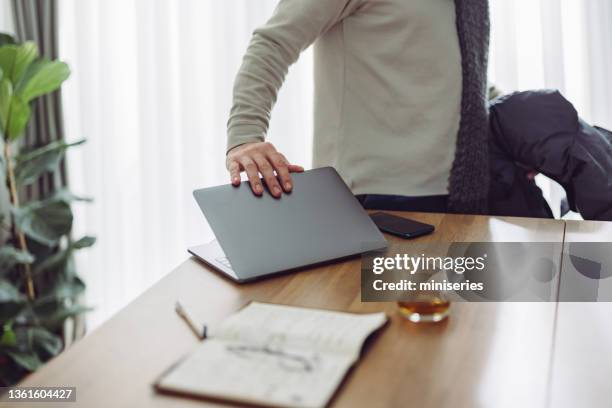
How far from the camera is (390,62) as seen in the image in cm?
129

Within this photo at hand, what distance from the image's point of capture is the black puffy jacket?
4.14ft

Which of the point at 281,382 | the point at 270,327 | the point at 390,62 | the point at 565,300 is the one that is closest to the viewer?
the point at 281,382

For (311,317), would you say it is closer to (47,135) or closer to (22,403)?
(22,403)

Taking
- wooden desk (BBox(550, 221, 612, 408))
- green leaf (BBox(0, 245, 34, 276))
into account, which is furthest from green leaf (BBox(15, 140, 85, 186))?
wooden desk (BBox(550, 221, 612, 408))

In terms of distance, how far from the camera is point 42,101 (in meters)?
2.29

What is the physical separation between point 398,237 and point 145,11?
1.53 m

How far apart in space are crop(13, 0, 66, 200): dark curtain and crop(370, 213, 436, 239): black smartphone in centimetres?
150

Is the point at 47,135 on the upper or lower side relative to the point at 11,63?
lower

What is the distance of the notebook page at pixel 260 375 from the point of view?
0.61 m

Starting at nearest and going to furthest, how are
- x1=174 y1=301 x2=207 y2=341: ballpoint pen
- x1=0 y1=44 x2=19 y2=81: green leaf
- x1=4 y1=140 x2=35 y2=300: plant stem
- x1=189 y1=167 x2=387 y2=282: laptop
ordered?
x1=174 y1=301 x2=207 y2=341: ballpoint pen < x1=189 y1=167 x2=387 y2=282: laptop < x1=0 y1=44 x2=19 y2=81: green leaf < x1=4 y1=140 x2=35 y2=300: plant stem

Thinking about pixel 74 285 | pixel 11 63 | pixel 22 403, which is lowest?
pixel 74 285

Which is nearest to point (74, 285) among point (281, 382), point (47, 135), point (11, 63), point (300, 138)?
point (47, 135)

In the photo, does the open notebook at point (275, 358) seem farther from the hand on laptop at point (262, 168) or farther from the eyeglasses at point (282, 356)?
the hand on laptop at point (262, 168)

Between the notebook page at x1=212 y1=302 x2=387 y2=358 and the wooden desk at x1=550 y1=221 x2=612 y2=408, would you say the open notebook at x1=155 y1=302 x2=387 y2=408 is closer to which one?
the notebook page at x1=212 y1=302 x2=387 y2=358
